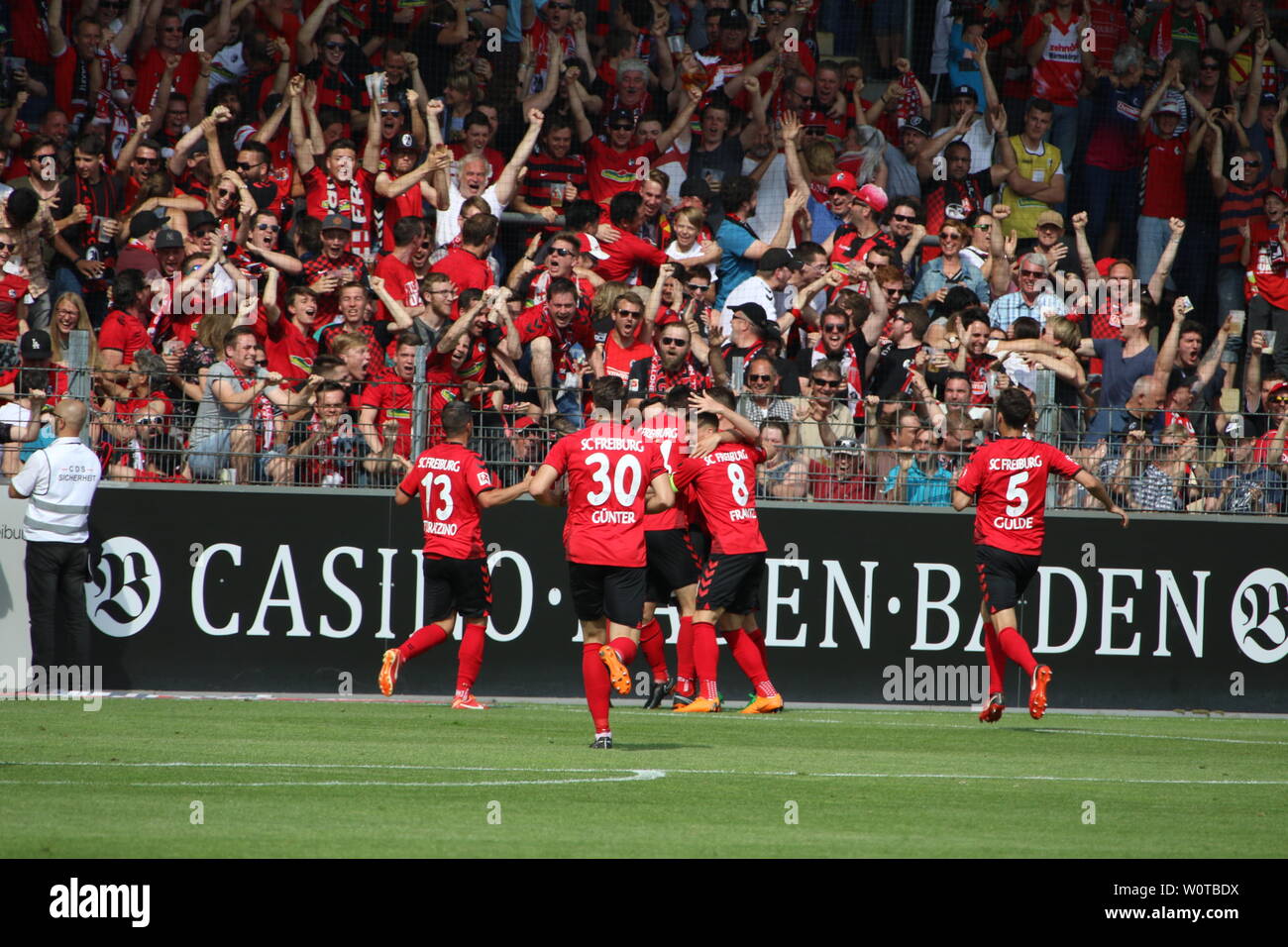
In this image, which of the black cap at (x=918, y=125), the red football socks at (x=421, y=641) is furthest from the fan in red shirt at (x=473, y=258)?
the black cap at (x=918, y=125)

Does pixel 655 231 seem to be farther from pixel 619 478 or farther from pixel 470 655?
pixel 619 478

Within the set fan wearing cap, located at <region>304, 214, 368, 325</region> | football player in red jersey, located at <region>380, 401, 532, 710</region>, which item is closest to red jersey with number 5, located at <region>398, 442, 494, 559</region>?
football player in red jersey, located at <region>380, 401, 532, 710</region>

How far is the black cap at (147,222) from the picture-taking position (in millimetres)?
16344

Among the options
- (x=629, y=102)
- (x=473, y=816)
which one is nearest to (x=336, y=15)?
(x=629, y=102)

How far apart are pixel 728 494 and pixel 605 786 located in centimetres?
533

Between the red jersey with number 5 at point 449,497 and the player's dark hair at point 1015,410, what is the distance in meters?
3.99

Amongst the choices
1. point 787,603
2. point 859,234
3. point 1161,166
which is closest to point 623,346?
point 787,603

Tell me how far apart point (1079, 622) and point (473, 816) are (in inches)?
381

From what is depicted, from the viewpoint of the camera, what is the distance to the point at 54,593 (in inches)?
556

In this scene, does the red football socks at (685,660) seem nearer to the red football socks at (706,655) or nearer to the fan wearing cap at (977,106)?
the red football socks at (706,655)

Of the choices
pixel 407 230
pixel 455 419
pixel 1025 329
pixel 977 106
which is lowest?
pixel 455 419

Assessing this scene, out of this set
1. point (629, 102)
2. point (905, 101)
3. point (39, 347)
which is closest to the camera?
point (39, 347)

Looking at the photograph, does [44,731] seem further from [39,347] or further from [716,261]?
[716,261]

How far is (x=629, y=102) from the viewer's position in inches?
751
